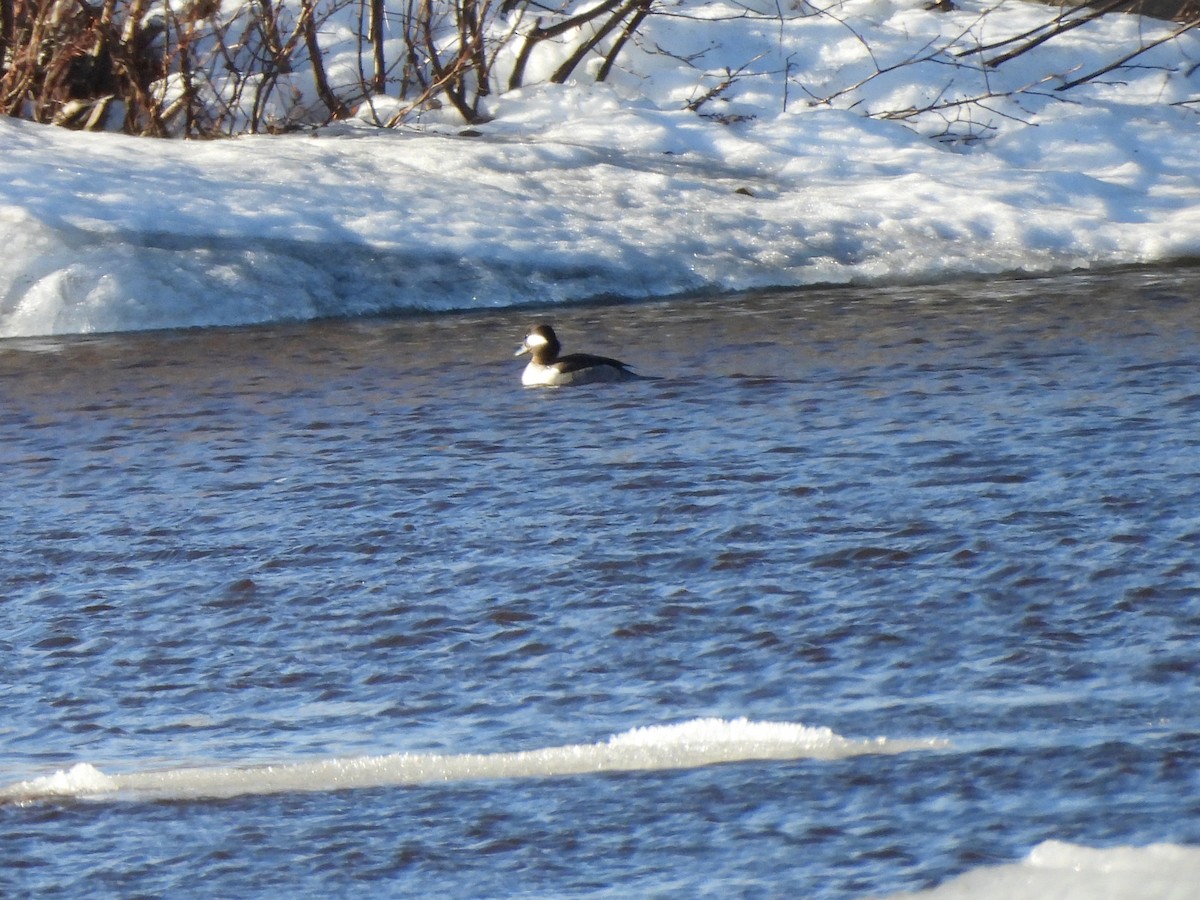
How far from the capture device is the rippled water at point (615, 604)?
358 cm

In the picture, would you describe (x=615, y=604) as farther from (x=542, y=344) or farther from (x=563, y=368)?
(x=542, y=344)

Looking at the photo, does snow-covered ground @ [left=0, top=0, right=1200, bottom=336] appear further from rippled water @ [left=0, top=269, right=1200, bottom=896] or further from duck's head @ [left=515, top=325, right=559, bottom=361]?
duck's head @ [left=515, top=325, right=559, bottom=361]

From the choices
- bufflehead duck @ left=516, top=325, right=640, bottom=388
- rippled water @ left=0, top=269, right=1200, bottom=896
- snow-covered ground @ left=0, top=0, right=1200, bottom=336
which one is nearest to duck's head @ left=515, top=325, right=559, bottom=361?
bufflehead duck @ left=516, top=325, right=640, bottom=388

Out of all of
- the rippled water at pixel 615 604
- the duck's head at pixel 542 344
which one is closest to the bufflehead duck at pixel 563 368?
the duck's head at pixel 542 344

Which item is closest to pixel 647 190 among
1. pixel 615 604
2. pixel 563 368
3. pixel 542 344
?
pixel 542 344

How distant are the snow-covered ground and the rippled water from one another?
164 cm

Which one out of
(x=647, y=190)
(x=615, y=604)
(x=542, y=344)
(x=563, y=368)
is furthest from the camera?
(x=647, y=190)

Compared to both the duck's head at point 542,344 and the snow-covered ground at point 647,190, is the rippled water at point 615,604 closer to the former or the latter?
the duck's head at point 542,344

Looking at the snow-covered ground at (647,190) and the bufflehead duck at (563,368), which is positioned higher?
the snow-covered ground at (647,190)

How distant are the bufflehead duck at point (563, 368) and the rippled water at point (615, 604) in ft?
0.36

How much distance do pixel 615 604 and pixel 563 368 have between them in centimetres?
322

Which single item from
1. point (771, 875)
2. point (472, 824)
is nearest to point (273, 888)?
point (472, 824)

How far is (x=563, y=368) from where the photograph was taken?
324 inches

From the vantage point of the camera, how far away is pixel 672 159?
43.2ft
